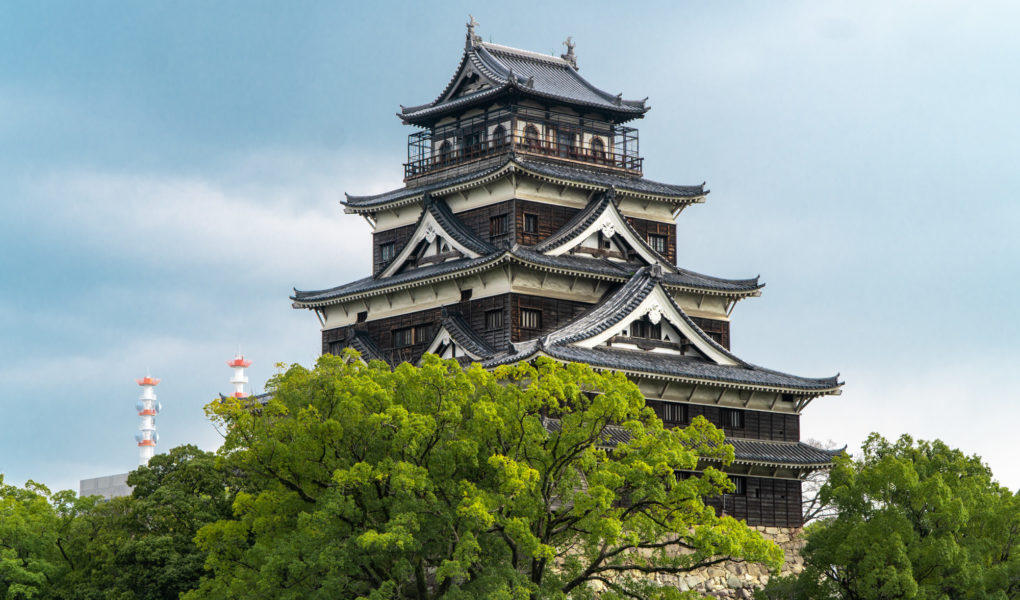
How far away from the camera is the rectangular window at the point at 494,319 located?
4738 cm

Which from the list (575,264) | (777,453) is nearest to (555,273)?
(575,264)

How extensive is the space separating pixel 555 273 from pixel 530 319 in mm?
1674

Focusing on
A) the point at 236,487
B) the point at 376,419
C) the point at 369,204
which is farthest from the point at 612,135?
the point at 376,419

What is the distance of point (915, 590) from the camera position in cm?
3562

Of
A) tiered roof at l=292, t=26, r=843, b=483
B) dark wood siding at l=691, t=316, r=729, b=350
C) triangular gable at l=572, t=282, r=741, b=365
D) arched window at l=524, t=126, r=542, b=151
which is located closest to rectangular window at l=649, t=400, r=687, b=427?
tiered roof at l=292, t=26, r=843, b=483

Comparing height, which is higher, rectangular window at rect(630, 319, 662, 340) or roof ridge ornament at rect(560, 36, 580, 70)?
roof ridge ornament at rect(560, 36, 580, 70)

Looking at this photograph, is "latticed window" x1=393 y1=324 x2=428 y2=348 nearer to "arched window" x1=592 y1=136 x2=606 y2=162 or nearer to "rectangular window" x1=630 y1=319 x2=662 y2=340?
"rectangular window" x1=630 y1=319 x2=662 y2=340

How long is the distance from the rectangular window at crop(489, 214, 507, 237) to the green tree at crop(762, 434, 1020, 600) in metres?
15.3

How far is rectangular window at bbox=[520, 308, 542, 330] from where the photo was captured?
47.4m

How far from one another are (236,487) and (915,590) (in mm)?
17719

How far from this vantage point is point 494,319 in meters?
47.6

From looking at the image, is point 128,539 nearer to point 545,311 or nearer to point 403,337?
point 403,337

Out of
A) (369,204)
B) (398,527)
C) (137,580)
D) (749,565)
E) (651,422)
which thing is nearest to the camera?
(398,527)

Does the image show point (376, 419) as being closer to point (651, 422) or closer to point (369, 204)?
point (651, 422)
